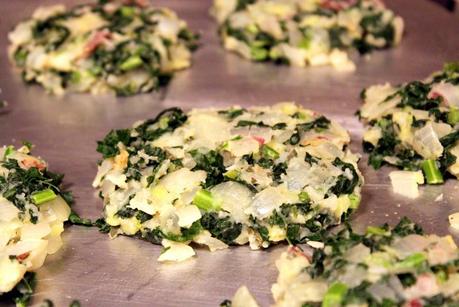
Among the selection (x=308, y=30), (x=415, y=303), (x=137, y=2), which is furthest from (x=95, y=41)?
(x=415, y=303)

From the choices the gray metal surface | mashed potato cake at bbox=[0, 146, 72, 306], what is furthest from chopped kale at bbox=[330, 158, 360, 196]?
mashed potato cake at bbox=[0, 146, 72, 306]

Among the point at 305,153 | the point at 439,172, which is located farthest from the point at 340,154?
the point at 439,172

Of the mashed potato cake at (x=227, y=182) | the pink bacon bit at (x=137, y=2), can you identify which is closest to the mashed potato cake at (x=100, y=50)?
the pink bacon bit at (x=137, y=2)

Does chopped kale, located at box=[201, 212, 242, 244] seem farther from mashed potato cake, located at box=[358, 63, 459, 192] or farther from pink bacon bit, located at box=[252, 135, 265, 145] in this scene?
mashed potato cake, located at box=[358, 63, 459, 192]

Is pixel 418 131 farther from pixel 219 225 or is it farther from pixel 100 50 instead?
pixel 100 50

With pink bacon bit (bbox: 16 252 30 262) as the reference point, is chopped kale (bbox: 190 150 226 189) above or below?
above

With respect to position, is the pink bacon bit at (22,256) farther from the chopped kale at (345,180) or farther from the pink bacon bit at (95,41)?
the pink bacon bit at (95,41)
